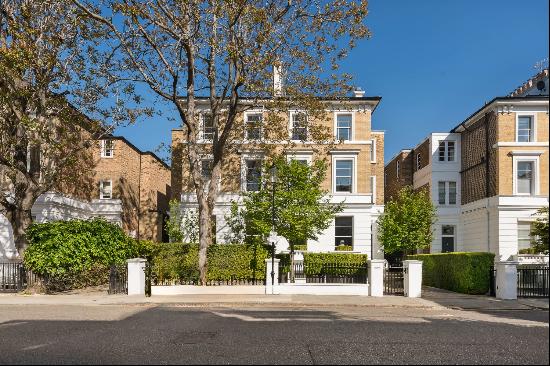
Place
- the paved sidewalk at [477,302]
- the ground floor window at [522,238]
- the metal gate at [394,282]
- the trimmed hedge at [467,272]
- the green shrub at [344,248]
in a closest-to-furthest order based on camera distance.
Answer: the paved sidewalk at [477,302], the trimmed hedge at [467,272], the metal gate at [394,282], the ground floor window at [522,238], the green shrub at [344,248]

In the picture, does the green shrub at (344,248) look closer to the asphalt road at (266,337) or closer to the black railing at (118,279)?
the black railing at (118,279)

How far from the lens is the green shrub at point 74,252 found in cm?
2253

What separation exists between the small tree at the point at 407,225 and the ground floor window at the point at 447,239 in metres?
3.96

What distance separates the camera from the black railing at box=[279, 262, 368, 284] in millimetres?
22828

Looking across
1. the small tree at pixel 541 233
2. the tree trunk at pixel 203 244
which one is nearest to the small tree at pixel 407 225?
the small tree at pixel 541 233

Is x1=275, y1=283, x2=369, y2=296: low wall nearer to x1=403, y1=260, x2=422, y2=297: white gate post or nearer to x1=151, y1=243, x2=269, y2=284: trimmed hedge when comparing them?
x1=403, y1=260, x2=422, y2=297: white gate post

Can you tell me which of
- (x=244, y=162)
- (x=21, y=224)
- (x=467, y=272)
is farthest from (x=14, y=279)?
(x=467, y=272)

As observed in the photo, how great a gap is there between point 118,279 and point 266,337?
13.8 m

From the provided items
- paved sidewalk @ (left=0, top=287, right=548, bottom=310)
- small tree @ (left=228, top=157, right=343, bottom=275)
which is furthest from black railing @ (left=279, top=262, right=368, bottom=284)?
small tree @ (left=228, top=157, right=343, bottom=275)

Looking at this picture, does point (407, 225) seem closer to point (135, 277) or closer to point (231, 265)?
point (231, 265)

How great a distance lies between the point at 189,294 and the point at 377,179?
1171 inches

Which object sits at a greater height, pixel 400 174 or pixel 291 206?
pixel 400 174

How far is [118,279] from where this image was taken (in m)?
22.8

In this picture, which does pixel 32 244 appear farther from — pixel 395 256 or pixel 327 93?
pixel 395 256
